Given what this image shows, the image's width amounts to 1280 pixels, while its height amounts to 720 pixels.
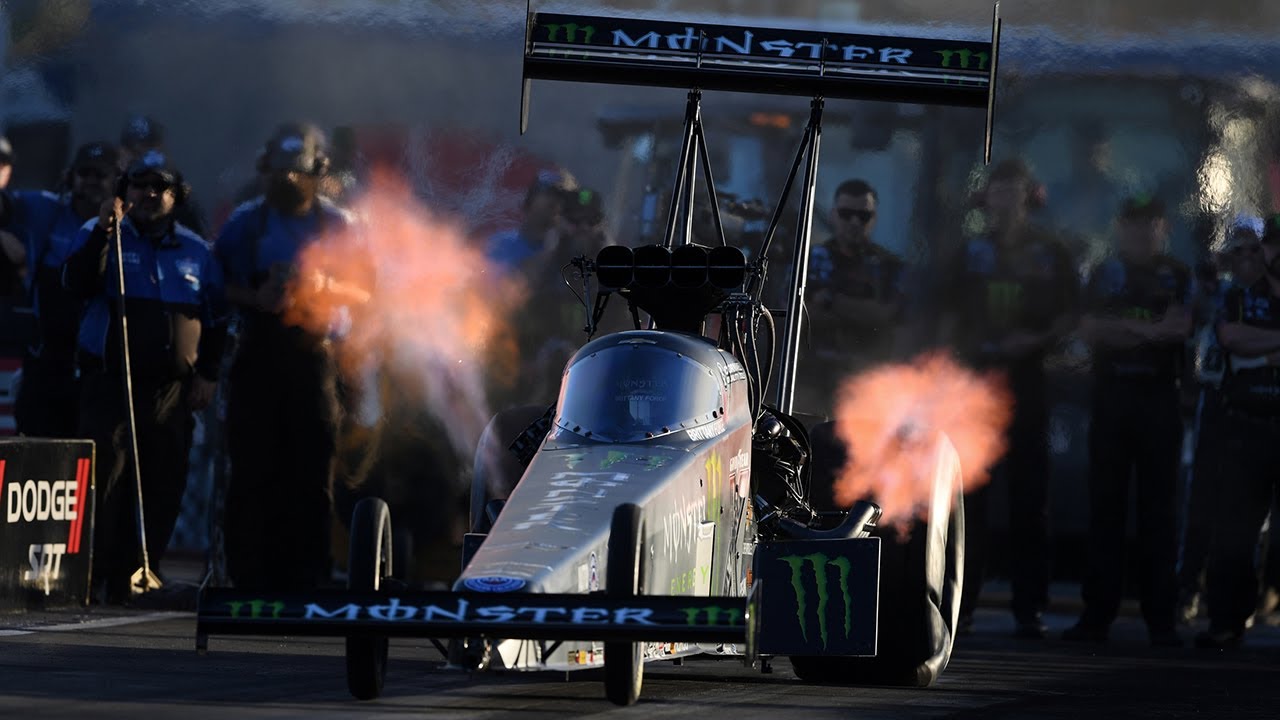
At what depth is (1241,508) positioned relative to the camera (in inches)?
607

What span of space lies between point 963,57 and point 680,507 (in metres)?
3.93

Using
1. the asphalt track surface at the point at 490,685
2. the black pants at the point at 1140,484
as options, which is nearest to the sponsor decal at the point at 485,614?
the asphalt track surface at the point at 490,685

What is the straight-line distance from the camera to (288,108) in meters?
16.8

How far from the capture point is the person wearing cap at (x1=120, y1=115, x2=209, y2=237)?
16375 mm

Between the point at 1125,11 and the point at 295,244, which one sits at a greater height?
the point at 1125,11

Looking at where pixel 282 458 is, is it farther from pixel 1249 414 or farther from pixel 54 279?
pixel 1249 414

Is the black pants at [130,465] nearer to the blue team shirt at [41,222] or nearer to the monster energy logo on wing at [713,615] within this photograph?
the blue team shirt at [41,222]

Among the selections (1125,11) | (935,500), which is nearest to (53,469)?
(935,500)

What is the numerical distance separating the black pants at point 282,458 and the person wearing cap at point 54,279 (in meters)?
1.15

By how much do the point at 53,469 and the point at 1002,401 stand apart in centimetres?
638

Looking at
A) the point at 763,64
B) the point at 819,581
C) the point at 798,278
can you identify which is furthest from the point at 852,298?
the point at 819,581

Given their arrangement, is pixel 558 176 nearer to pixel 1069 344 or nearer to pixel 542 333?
pixel 542 333

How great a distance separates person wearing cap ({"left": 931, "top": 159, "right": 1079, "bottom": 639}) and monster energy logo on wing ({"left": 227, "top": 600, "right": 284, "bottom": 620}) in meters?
8.26

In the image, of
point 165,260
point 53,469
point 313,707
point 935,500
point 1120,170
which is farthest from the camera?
point 1120,170
